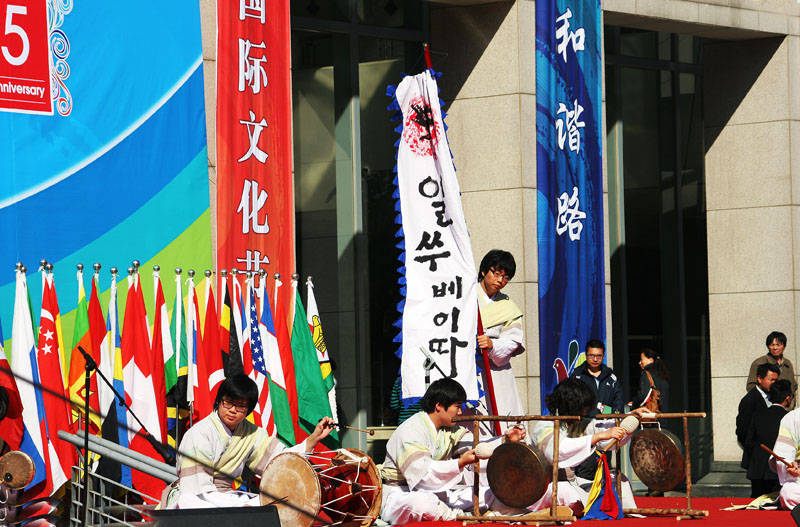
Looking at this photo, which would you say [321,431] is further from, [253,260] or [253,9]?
[253,9]

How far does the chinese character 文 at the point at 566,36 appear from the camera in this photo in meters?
15.2

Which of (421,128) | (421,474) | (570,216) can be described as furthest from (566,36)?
(421,474)

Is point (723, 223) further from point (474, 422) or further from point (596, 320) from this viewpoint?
point (474, 422)

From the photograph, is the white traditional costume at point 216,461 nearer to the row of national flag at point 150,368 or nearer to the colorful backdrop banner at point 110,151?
the row of national flag at point 150,368

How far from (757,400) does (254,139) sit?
592cm

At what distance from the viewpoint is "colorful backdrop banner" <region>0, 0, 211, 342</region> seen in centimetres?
1100

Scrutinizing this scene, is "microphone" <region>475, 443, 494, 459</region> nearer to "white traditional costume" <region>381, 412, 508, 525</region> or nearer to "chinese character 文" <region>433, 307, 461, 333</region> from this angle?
"white traditional costume" <region>381, 412, 508, 525</region>

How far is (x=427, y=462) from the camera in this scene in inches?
444

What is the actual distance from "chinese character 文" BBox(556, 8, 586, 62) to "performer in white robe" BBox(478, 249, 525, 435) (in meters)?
3.53

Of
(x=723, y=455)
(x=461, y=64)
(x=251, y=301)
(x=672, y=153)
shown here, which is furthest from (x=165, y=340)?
(x=672, y=153)

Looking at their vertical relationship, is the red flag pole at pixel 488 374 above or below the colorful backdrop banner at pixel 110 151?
below

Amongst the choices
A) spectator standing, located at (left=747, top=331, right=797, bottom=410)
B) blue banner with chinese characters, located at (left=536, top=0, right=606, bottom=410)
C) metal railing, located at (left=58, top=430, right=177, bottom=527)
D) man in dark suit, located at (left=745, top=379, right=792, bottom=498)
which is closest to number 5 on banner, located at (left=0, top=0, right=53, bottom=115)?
metal railing, located at (left=58, top=430, right=177, bottom=527)

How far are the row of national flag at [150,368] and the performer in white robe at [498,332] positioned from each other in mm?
1370

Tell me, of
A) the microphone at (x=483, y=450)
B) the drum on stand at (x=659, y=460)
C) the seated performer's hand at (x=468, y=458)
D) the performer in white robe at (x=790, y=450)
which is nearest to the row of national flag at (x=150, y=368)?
the seated performer's hand at (x=468, y=458)
